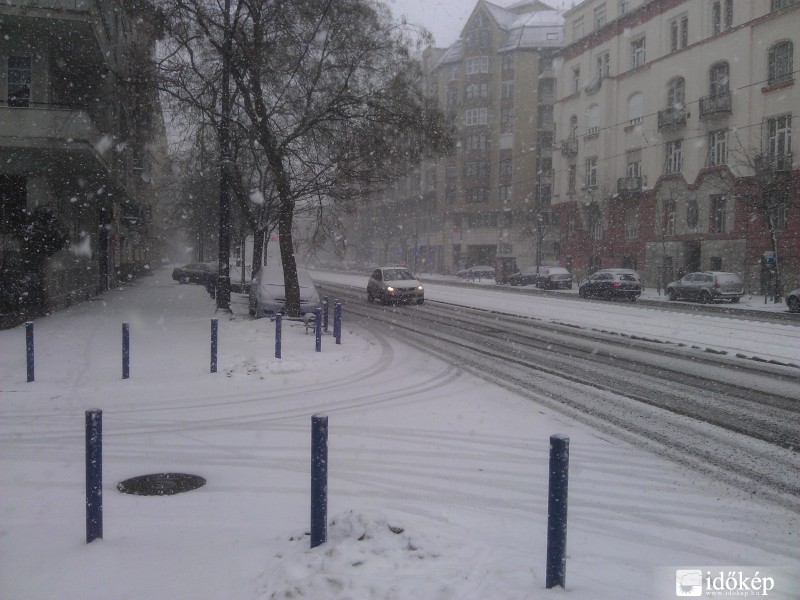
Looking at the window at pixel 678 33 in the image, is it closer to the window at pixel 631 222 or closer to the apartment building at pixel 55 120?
the window at pixel 631 222

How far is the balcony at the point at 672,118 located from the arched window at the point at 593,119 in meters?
6.88

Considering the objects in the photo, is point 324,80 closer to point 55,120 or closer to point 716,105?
point 55,120

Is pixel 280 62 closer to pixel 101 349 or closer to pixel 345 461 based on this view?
pixel 101 349

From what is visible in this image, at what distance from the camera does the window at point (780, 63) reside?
104 ft

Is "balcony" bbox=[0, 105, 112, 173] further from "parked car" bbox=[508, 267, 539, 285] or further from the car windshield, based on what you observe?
"parked car" bbox=[508, 267, 539, 285]

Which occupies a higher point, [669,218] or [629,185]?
[629,185]

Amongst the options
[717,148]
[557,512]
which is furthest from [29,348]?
[717,148]

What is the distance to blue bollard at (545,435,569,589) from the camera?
11.5ft

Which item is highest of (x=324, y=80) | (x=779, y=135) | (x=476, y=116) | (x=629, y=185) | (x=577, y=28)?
(x=577, y=28)

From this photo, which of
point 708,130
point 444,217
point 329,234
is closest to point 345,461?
point 329,234

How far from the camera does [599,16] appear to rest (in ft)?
155

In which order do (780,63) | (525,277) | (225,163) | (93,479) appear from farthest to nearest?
(525,277)
(780,63)
(225,163)
(93,479)

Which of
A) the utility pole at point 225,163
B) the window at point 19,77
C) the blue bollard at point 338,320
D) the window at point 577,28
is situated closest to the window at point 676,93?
the window at point 577,28

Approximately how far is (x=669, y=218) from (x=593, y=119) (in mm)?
11138
